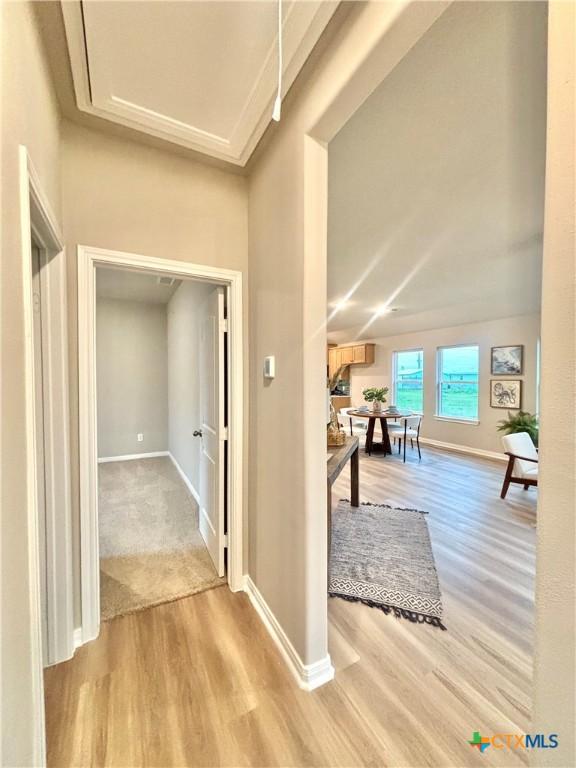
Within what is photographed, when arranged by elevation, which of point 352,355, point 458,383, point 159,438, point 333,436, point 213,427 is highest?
point 352,355

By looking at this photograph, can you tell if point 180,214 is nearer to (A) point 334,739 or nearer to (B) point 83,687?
(B) point 83,687

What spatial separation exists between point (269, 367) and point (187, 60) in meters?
1.35

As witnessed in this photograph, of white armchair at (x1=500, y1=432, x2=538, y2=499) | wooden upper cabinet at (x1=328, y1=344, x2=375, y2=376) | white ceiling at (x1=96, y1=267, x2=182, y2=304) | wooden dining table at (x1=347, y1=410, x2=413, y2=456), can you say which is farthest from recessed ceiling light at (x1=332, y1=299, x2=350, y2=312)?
white armchair at (x1=500, y1=432, x2=538, y2=499)

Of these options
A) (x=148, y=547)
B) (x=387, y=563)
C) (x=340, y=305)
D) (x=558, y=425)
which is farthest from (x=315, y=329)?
(x=340, y=305)

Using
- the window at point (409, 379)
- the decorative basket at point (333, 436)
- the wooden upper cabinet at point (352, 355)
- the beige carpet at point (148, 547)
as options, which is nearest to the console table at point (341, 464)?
the decorative basket at point (333, 436)

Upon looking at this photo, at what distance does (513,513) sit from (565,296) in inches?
140

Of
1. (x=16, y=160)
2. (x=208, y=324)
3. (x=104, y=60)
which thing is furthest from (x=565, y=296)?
(x=208, y=324)

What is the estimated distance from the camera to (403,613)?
1.84 metres

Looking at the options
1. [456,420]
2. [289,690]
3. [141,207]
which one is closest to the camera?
[289,690]

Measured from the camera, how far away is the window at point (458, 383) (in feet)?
18.4

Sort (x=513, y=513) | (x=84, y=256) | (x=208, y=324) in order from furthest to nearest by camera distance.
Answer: (x=513, y=513)
(x=208, y=324)
(x=84, y=256)

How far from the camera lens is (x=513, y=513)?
313 cm

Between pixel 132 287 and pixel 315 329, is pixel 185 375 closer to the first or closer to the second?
pixel 132 287

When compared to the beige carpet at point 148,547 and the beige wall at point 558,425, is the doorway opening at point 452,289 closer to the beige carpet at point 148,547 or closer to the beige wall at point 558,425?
the beige wall at point 558,425
